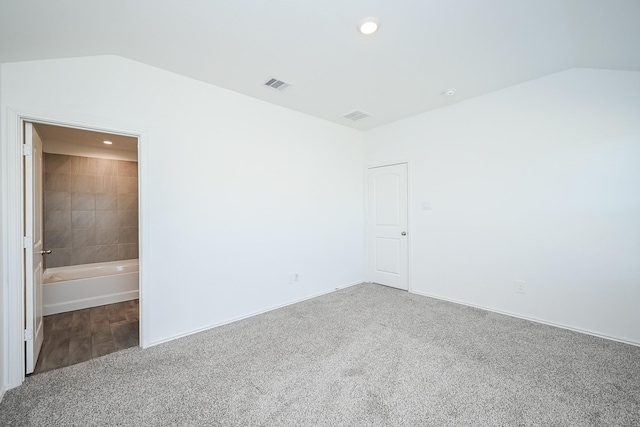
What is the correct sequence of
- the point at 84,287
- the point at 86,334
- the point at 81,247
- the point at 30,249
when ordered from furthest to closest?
1. the point at 81,247
2. the point at 84,287
3. the point at 86,334
4. the point at 30,249

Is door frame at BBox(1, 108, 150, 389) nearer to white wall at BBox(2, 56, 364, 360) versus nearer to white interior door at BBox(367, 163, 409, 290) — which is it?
white wall at BBox(2, 56, 364, 360)

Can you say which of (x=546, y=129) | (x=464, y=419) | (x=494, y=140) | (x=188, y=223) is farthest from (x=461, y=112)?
(x=188, y=223)

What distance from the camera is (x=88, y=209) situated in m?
4.48

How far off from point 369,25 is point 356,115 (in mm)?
1955

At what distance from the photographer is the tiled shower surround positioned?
13.8ft

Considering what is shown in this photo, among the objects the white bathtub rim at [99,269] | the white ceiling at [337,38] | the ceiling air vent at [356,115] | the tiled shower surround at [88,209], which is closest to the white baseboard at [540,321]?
the white ceiling at [337,38]

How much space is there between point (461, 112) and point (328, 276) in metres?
2.91

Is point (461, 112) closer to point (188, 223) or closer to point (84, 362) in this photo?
point (188, 223)

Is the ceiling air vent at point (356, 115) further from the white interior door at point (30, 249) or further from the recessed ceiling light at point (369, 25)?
the white interior door at point (30, 249)

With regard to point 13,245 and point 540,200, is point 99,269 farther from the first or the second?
point 540,200

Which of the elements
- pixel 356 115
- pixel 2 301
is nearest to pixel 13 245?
pixel 2 301

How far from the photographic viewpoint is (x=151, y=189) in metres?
2.52

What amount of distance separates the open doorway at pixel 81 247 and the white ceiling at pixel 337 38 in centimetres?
101

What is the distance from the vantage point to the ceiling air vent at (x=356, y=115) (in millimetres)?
3789
